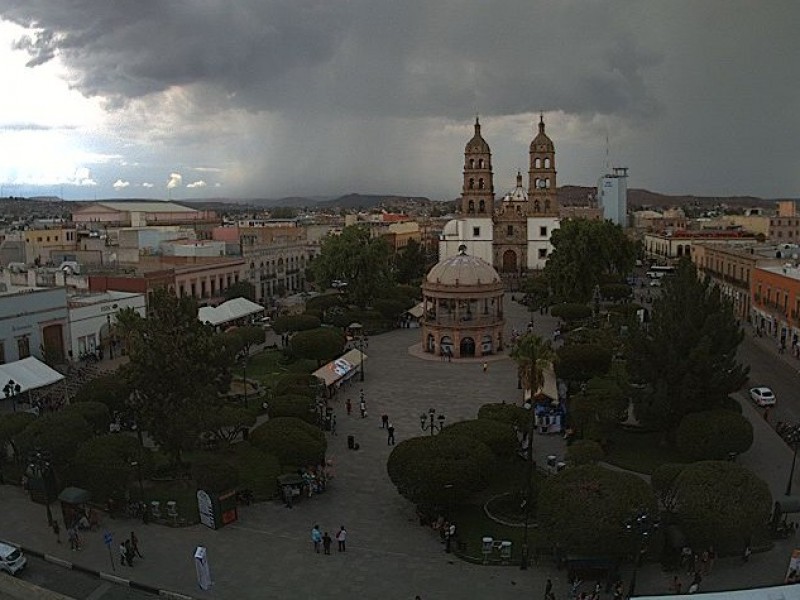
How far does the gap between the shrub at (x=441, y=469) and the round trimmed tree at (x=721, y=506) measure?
6.02 metres

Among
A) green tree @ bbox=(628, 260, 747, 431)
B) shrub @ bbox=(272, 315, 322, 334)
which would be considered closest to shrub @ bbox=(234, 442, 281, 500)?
green tree @ bbox=(628, 260, 747, 431)

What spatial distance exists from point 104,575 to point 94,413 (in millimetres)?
9678

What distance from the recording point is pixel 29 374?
125ft

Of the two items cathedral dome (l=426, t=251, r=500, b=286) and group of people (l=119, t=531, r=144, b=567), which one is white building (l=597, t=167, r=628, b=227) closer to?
cathedral dome (l=426, t=251, r=500, b=286)

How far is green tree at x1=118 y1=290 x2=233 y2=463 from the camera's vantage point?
27188mm

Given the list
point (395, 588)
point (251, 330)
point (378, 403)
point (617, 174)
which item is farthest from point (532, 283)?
point (617, 174)

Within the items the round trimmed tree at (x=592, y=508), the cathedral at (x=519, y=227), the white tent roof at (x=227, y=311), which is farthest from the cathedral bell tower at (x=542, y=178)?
the round trimmed tree at (x=592, y=508)

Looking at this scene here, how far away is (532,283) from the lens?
248 feet

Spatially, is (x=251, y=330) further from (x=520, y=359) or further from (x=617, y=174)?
(x=617, y=174)

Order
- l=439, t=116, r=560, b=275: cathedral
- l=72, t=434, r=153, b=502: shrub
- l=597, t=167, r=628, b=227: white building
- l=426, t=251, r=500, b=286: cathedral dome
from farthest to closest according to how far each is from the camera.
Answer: l=597, t=167, r=628, b=227: white building → l=439, t=116, r=560, b=275: cathedral → l=426, t=251, r=500, b=286: cathedral dome → l=72, t=434, r=153, b=502: shrub

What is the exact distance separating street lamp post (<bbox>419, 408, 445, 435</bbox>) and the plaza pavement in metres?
2.76

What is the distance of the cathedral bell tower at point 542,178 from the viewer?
3674 inches

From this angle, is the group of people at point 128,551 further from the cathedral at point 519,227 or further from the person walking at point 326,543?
the cathedral at point 519,227

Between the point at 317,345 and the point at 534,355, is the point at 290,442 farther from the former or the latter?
the point at 317,345
